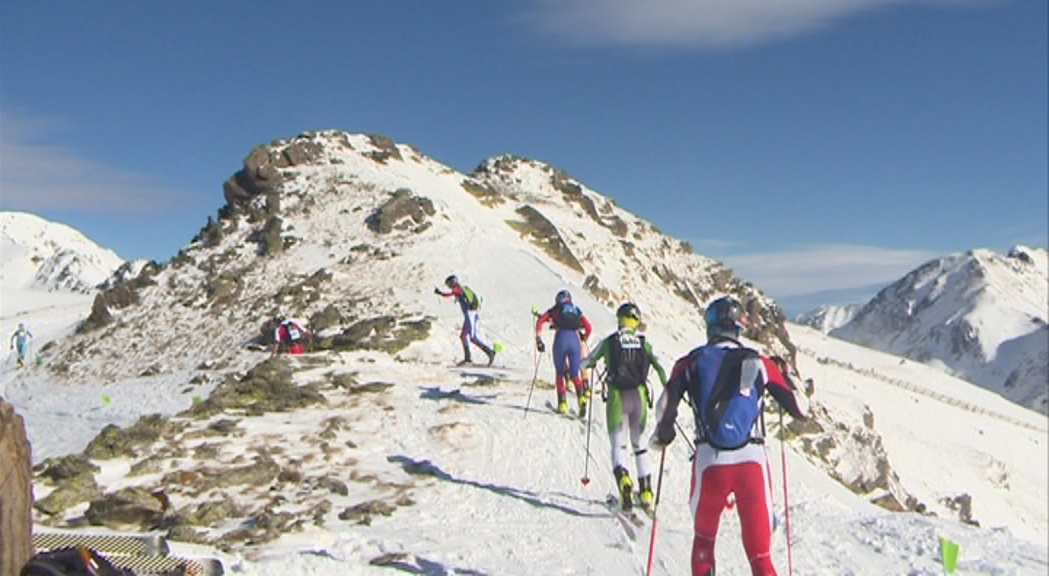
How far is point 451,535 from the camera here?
10.2m

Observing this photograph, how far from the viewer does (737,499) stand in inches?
268

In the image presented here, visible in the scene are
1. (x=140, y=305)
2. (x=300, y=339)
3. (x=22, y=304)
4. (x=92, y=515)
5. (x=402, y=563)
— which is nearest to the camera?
(x=402, y=563)

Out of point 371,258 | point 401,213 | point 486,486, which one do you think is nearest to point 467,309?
point 486,486

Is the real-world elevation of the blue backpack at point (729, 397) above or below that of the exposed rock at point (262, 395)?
above

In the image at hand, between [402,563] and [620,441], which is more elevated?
[620,441]

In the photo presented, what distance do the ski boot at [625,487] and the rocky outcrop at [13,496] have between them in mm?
7423

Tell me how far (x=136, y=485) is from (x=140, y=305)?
32.8 meters

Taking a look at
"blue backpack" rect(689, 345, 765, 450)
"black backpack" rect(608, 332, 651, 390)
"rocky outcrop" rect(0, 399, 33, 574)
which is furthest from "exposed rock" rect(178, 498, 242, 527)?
"blue backpack" rect(689, 345, 765, 450)

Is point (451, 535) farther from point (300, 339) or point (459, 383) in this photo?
point (300, 339)

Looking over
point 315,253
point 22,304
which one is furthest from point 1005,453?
point 22,304

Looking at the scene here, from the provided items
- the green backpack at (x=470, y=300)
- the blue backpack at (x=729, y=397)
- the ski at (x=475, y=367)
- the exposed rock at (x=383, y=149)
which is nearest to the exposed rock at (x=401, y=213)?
the exposed rock at (x=383, y=149)

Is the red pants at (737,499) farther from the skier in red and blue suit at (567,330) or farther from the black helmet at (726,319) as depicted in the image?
the skier in red and blue suit at (567,330)

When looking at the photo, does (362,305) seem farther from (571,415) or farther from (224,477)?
(224,477)

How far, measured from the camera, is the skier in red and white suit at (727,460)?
6672mm
